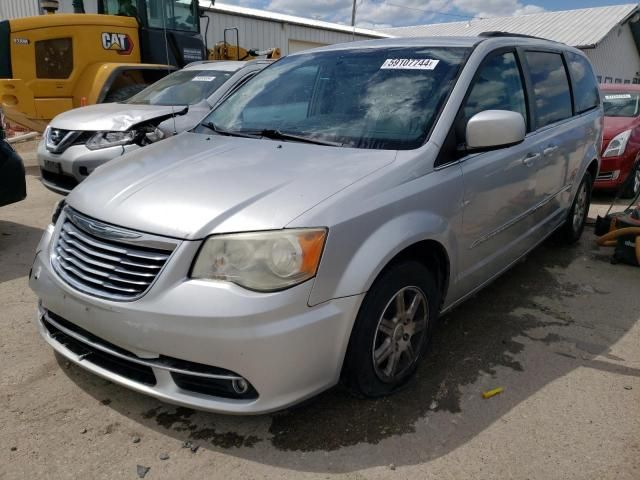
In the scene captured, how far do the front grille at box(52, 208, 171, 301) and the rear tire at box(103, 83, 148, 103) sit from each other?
20.8ft

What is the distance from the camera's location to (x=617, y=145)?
277 inches

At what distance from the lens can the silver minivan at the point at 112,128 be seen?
221 inches

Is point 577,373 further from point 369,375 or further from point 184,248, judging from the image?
point 184,248

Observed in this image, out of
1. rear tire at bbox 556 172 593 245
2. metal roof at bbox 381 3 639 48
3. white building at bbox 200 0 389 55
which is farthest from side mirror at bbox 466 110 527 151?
metal roof at bbox 381 3 639 48

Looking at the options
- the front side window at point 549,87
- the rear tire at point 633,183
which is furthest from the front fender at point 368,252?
the rear tire at point 633,183

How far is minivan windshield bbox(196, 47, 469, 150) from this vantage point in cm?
279

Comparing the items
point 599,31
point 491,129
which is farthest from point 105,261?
point 599,31

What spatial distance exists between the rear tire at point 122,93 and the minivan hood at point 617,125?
673 centimetres

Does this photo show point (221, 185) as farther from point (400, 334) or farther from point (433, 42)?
point (433, 42)

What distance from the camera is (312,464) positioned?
2.20 metres

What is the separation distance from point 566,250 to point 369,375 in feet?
11.4

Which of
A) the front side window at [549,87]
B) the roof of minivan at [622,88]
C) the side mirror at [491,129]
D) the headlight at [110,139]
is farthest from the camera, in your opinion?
the roof of minivan at [622,88]

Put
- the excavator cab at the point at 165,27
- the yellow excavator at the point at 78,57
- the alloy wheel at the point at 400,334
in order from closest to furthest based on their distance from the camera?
the alloy wheel at the point at 400,334 → the yellow excavator at the point at 78,57 → the excavator cab at the point at 165,27

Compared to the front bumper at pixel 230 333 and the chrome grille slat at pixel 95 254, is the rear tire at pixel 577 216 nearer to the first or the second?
the front bumper at pixel 230 333
